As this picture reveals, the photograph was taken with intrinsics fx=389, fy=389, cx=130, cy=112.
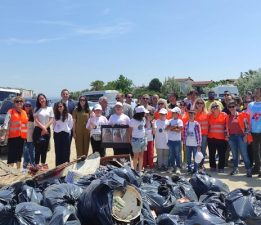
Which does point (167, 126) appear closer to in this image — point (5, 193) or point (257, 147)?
point (257, 147)

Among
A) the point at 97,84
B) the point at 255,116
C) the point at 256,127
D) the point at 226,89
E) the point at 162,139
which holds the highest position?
the point at 97,84

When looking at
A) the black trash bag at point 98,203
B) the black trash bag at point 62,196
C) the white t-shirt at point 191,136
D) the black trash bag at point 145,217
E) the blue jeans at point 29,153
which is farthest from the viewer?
the blue jeans at point 29,153

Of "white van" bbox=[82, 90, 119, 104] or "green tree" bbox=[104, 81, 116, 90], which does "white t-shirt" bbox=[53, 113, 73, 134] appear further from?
"green tree" bbox=[104, 81, 116, 90]

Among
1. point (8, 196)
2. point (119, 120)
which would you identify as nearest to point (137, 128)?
point (119, 120)

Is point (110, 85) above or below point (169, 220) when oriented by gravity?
above

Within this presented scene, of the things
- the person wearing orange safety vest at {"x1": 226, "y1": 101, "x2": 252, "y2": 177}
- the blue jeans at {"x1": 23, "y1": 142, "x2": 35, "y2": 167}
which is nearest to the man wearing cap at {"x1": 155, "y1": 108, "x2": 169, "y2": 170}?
the person wearing orange safety vest at {"x1": 226, "y1": 101, "x2": 252, "y2": 177}

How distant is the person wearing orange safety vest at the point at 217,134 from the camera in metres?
8.64

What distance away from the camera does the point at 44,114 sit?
8.29 metres

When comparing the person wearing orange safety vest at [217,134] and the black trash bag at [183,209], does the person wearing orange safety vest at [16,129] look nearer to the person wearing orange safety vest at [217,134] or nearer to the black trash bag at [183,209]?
the person wearing orange safety vest at [217,134]

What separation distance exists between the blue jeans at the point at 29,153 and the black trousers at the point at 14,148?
454 millimetres

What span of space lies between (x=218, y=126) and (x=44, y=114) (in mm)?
3806

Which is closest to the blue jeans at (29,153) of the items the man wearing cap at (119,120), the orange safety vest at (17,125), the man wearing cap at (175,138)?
the orange safety vest at (17,125)

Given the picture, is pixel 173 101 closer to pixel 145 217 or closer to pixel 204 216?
pixel 145 217

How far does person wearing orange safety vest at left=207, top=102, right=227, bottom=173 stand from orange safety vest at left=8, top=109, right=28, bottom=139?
4.08 metres
